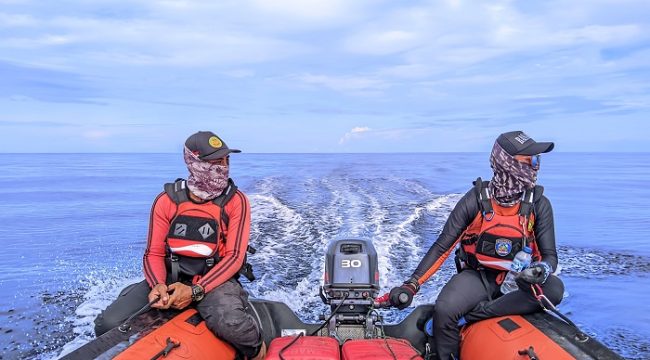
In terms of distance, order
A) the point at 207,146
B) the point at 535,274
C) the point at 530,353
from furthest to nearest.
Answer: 1. the point at 207,146
2. the point at 535,274
3. the point at 530,353

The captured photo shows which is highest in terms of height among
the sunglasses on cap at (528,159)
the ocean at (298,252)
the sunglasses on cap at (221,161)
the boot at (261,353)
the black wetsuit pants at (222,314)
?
the sunglasses on cap at (528,159)

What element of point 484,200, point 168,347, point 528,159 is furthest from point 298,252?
point 168,347

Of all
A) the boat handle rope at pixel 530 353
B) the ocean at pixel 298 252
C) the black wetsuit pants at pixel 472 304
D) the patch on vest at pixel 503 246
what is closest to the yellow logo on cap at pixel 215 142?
the black wetsuit pants at pixel 472 304

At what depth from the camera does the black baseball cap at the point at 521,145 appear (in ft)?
9.17

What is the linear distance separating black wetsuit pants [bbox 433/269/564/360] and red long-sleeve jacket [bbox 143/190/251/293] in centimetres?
121

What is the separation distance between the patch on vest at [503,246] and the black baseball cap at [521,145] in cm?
49

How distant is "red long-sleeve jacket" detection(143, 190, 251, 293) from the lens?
295 centimetres

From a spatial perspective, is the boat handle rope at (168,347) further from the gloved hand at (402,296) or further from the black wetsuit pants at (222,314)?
the gloved hand at (402,296)

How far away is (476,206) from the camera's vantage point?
2.99 m

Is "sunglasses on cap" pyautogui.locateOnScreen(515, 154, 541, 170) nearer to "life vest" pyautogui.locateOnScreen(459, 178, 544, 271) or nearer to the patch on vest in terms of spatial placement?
"life vest" pyautogui.locateOnScreen(459, 178, 544, 271)

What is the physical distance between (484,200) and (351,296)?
986mm

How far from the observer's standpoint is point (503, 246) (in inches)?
112

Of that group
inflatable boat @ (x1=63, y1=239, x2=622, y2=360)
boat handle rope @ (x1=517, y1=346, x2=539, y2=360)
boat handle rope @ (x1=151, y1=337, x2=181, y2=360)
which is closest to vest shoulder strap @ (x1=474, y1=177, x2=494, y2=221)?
inflatable boat @ (x1=63, y1=239, x2=622, y2=360)

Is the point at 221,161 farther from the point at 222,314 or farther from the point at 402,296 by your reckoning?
the point at 402,296
